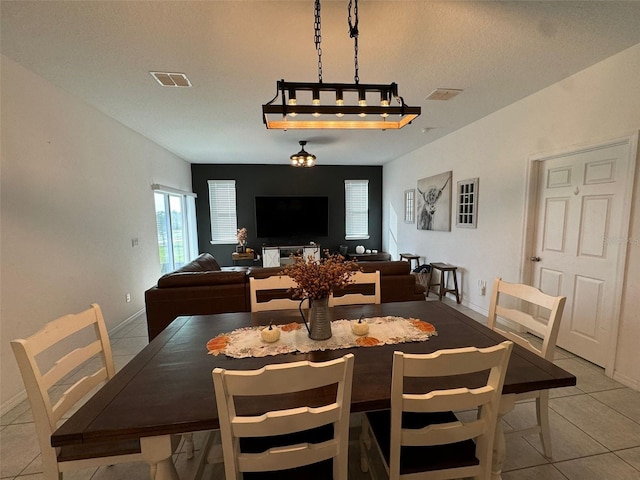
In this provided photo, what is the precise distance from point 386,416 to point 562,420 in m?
1.48

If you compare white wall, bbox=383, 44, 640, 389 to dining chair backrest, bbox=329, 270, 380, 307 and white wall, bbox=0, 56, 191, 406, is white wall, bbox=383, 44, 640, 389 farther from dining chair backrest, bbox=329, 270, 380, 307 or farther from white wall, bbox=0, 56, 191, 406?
white wall, bbox=0, 56, 191, 406

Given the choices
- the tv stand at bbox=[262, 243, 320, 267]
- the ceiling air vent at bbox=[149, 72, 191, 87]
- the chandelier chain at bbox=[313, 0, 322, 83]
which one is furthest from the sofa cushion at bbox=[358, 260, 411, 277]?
the tv stand at bbox=[262, 243, 320, 267]

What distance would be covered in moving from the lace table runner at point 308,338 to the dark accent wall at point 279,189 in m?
5.42

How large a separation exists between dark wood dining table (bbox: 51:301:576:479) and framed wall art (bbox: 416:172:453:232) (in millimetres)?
3174

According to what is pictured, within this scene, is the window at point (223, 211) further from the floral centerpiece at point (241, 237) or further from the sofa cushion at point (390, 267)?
the sofa cushion at point (390, 267)

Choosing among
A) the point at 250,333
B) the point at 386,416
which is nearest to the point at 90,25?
the point at 250,333

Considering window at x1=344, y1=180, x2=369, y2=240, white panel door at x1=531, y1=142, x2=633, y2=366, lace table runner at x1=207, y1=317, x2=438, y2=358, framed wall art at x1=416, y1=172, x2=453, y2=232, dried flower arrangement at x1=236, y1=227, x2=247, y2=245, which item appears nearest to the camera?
lace table runner at x1=207, y1=317, x2=438, y2=358

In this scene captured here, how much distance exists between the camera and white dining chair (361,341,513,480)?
93cm

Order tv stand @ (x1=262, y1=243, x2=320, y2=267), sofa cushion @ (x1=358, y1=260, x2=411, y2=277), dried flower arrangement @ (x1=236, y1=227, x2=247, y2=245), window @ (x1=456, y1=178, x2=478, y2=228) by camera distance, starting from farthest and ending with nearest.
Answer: tv stand @ (x1=262, y1=243, x2=320, y2=267), dried flower arrangement @ (x1=236, y1=227, x2=247, y2=245), window @ (x1=456, y1=178, x2=478, y2=228), sofa cushion @ (x1=358, y1=260, x2=411, y2=277)

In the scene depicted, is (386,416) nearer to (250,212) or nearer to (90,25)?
(90,25)

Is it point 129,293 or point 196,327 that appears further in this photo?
point 129,293

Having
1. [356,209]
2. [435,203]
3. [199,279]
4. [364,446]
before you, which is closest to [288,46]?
[199,279]

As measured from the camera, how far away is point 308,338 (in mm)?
1532

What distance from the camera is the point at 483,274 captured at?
384 cm
